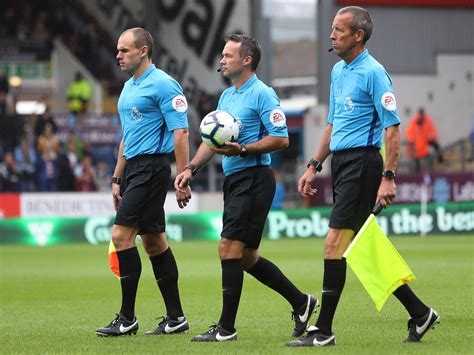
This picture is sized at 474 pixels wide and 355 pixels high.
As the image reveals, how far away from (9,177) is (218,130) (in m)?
21.6

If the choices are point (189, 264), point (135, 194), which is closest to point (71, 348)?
point (135, 194)

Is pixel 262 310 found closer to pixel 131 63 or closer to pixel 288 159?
pixel 131 63

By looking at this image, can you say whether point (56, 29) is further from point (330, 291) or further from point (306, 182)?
point (330, 291)

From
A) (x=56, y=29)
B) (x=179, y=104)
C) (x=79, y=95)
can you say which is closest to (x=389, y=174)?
(x=179, y=104)

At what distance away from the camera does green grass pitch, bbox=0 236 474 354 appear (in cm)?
842

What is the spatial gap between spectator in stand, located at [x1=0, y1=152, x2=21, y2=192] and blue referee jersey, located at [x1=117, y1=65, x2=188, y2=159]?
67.5 feet

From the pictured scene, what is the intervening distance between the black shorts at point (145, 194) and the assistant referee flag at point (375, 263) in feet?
6.41

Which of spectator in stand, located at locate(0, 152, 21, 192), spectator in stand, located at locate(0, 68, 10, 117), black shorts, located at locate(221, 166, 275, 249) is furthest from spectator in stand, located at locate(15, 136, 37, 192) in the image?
black shorts, located at locate(221, 166, 275, 249)

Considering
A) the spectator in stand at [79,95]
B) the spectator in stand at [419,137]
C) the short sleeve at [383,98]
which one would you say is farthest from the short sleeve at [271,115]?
the spectator in stand at [79,95]

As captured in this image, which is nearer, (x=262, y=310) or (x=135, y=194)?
(x=135, y=194)

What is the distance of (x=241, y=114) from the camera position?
348 inches

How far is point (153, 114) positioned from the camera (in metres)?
9.30

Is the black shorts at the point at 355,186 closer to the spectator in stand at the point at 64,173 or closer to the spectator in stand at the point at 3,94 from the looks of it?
the spectator in stand at the point at 64,173

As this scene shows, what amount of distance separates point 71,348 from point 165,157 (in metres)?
1.85
